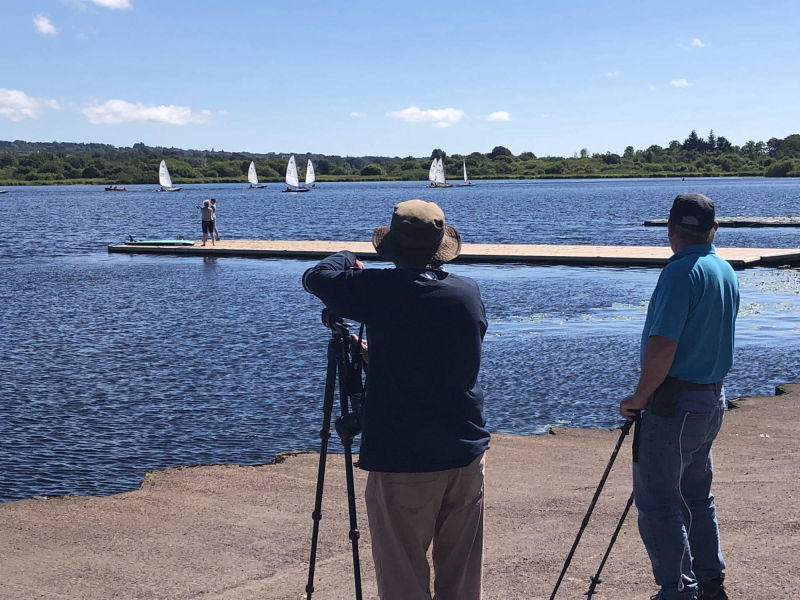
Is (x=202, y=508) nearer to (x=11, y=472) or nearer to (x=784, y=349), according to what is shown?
(x=11, y=472)

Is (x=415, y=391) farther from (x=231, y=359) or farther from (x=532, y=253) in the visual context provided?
(x=532, y=253)

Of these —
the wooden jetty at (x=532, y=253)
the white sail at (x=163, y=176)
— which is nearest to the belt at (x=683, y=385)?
the wooden jetty at (x=532, y=253)

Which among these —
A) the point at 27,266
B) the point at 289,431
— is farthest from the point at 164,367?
the point at 27,266

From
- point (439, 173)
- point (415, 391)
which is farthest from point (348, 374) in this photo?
point (439, 173)

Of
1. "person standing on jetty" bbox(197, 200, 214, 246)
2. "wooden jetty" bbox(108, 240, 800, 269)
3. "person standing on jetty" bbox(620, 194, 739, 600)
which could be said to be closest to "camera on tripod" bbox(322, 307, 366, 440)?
"person standing on jetty" bbox(620, 194, 739, 600)

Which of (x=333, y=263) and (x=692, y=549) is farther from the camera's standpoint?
(x=692, y=549)

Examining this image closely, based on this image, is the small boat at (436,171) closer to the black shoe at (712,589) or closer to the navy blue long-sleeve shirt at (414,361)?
the black shoe at (712,589)

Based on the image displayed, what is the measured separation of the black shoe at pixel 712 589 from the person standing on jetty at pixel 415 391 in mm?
A: 1509

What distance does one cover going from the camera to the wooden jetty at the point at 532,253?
2622cm

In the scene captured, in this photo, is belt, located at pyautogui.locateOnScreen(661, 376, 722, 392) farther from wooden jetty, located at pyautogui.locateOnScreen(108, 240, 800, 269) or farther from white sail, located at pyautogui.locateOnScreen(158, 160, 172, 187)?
white sail, located at pyautogui.locateOnScreen(158, 160, 172, 187)

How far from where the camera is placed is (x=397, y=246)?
391 cm

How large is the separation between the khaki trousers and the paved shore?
1298mm

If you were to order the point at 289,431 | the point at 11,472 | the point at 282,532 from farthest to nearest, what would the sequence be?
1. the point at 289,431
2. the point at 11,472
3. the point at 282,532

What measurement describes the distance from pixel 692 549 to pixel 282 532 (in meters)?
3.13
